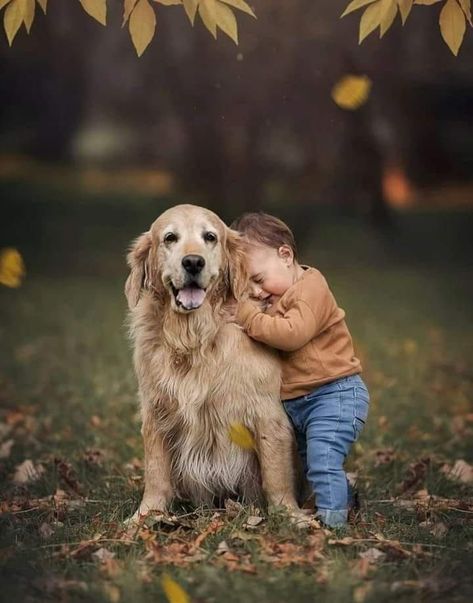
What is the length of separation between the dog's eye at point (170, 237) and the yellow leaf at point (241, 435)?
76cm

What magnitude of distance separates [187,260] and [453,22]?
54.1 inches

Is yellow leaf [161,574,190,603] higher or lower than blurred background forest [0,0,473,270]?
lower

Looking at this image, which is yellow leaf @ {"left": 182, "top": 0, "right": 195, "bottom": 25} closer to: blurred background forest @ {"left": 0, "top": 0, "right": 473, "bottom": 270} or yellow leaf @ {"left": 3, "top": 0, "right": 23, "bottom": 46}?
yellow leaf @ {"left": 3, "top": 0, "right": 23, "bottom": 46}

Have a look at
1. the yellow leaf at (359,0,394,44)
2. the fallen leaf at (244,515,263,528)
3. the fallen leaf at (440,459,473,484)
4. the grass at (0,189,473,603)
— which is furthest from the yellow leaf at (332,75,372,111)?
the fallen leaf at (244,515,263,528)

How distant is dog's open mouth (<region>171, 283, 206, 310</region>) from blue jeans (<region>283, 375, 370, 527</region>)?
57cm

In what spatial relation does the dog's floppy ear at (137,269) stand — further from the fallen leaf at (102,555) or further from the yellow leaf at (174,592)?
the yellow leaf at (174,592)

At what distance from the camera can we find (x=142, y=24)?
3799 mm

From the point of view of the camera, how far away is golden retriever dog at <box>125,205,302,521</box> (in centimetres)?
380

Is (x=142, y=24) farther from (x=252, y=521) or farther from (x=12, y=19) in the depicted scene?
A: (x=252, y=521)

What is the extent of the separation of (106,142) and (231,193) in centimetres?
145

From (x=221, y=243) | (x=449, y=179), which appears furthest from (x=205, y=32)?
(x=221, y=243)

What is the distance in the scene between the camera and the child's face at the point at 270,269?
3.94 meters

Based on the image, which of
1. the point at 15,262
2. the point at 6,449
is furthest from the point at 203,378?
the point at 15,262

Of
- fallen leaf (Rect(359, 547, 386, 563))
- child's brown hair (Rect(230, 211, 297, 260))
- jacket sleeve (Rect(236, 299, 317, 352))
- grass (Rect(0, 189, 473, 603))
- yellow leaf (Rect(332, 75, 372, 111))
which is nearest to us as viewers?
grass (Rect(0, 189, 473, 603))
